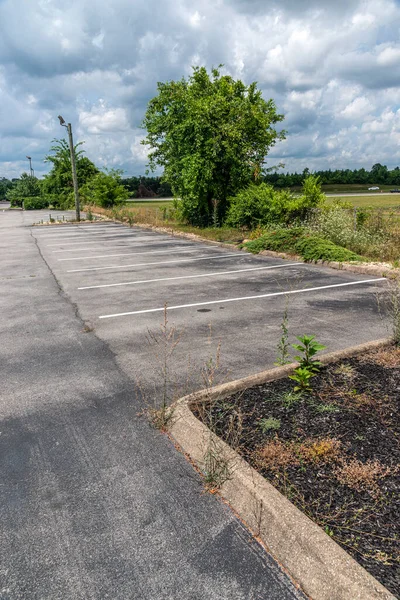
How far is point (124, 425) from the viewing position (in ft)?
12.6

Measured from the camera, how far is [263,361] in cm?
526

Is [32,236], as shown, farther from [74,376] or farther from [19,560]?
[19,560]

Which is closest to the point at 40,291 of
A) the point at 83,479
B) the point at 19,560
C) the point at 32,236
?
the point at 83,479

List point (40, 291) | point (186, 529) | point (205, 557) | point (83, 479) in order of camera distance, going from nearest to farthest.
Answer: point (205, 557) → point (186, 529) → point (83, 479) → point (40, 291)

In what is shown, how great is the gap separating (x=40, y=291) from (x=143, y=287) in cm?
221

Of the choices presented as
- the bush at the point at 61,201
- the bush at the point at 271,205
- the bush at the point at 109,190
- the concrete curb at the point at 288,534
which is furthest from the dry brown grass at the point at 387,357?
the bush at the point at 61,201

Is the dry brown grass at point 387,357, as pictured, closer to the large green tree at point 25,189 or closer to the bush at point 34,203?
the bush at point 34,203

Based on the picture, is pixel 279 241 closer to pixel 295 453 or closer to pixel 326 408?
pixel 326 408

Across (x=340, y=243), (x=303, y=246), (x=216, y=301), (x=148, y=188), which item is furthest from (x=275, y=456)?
(x=148, y=188)

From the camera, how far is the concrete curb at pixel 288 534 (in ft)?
6.86

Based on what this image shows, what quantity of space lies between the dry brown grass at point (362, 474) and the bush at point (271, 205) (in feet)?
48.8

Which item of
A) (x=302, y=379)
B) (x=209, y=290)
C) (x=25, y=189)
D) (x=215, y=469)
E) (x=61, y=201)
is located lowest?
(x=209, y=290)

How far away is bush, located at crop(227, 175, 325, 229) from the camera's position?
55.9 ft

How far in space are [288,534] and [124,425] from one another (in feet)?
6.02
